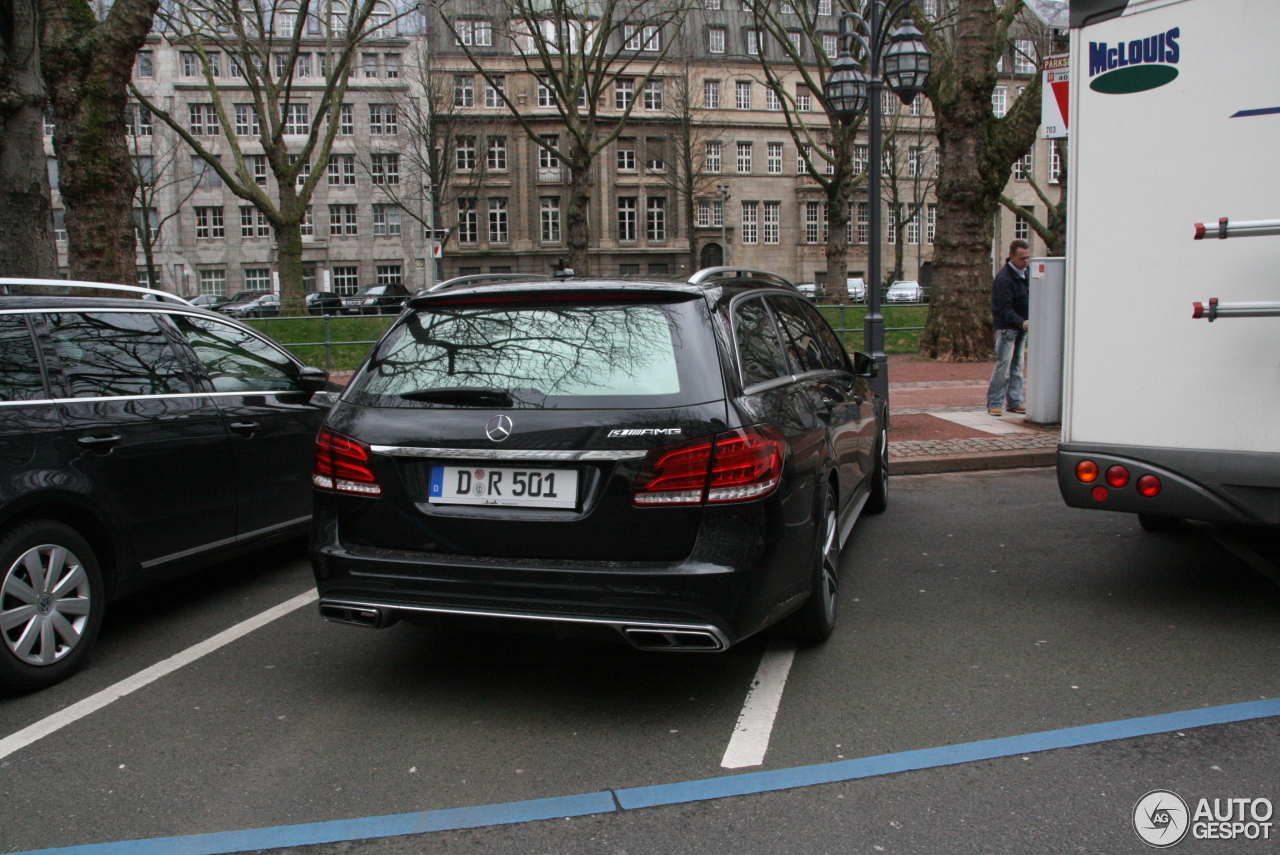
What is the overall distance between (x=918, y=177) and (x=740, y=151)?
1546cm

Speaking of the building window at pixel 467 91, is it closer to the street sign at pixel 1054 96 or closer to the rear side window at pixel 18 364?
the street sign at pixel 1054 96

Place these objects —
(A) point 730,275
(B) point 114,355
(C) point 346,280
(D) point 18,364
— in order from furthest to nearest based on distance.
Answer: (C) point 346,280 → (A) point 730,275 → (B) point 114,355 → (D) point 18,364

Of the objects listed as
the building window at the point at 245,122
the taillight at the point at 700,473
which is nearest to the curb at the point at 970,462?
the taillight at the point at 700,473

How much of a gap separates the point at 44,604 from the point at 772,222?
6713 centimetres

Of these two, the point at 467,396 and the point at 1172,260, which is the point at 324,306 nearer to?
the point at 467,396

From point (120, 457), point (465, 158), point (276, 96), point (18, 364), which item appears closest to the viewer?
point (18, 364)

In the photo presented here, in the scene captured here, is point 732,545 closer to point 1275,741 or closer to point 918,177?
point 1275,741

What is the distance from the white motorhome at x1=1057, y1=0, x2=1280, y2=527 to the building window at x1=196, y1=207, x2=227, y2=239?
67.2 metres

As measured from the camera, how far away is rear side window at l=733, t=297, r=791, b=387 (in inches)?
168

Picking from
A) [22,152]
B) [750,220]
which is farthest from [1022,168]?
[750,220]

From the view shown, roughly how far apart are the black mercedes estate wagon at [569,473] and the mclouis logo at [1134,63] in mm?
2136

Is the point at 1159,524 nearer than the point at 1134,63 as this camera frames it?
No

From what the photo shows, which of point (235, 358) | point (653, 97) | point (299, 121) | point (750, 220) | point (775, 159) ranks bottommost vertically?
point (235, 358)

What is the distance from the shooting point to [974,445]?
10.2 m
